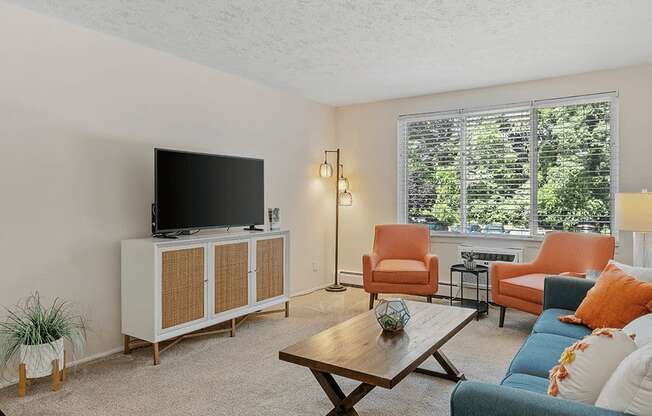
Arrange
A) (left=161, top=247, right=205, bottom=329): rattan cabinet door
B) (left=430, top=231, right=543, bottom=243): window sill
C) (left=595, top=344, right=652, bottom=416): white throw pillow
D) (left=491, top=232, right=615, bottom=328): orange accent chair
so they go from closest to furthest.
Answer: (left=595, top=344, right=652, bottom=416): white throw pillow < (left=161, top=247, right=205, bottom=329): rattan cabinet door < (left=491, top=232, right=615, bottom=328): orange accent chair < (left=430, top=231, right=543, bottom=243): window sill

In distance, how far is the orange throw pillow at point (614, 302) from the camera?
2365 mm

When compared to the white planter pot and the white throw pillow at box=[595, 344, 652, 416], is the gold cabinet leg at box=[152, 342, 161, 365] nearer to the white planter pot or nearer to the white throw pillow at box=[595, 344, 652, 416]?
the white planter pot

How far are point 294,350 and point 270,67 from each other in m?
2.93

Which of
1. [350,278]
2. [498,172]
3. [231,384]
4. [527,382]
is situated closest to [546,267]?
[498,172]

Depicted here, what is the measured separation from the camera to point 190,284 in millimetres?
3496

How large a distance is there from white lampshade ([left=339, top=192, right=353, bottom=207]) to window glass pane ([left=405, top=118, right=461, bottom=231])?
0.80 metres

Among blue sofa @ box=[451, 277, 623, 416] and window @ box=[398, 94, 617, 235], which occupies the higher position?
window @ box=[398, 94, 617, 235]

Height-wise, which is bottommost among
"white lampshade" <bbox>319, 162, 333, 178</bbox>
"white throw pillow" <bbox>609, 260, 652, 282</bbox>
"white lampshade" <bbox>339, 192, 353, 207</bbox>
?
"white throw pillow" <bbox>609, 260, 652, 282</bbox>

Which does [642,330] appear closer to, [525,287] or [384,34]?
[525,287]

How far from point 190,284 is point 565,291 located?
278 centimetres

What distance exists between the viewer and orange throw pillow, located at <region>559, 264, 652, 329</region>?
237cm

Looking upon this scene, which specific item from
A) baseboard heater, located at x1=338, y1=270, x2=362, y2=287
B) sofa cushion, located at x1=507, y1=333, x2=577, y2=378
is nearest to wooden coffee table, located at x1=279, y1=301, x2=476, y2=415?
sofa cushion, located at x1=507, y1=333, x2=577, y2=378

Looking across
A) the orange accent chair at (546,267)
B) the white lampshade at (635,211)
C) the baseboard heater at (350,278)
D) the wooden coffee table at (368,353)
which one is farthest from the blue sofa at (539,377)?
the baseboard heater at (350,278)

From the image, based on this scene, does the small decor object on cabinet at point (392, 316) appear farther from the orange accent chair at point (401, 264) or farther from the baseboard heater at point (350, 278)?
the baseboard heater at point (350, 278)
